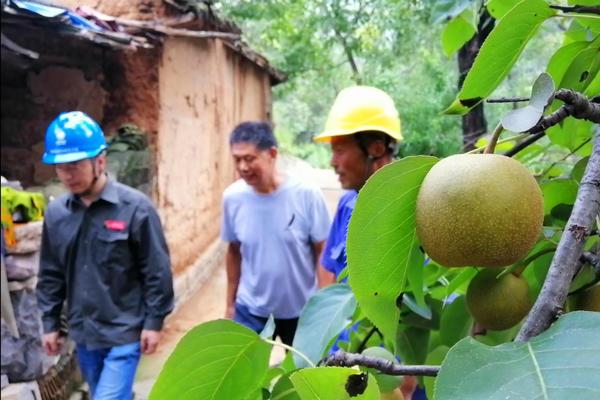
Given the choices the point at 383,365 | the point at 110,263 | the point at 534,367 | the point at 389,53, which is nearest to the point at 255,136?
Result: the point at 110,263

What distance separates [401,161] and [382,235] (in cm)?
8

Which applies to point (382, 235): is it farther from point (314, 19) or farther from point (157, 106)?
point (314, 19)

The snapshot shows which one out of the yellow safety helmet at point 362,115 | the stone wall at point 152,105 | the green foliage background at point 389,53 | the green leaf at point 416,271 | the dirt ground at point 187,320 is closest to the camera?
the green leaf at point 416,271

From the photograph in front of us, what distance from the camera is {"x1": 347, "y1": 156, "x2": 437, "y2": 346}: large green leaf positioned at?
58cm

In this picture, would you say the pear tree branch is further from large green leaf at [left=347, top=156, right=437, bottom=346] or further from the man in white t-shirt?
the man in white t-shirt

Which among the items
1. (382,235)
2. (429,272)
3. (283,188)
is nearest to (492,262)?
(382,235)

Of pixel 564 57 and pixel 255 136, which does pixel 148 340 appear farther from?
pixel 564 57

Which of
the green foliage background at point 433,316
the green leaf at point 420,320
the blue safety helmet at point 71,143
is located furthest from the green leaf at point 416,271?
the blue safety helmet at point 71,143

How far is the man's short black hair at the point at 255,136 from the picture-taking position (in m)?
3.16

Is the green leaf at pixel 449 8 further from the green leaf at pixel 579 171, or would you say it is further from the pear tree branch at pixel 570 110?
the pear tree branch at pixel 570 110

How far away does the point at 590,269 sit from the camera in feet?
2.18

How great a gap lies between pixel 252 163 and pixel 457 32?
195cm

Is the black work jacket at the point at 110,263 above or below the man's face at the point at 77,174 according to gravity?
below

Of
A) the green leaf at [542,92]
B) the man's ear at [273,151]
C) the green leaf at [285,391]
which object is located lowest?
the green leaf at [285,391]
